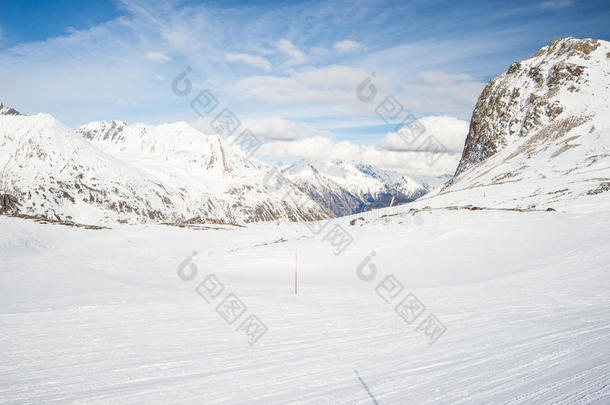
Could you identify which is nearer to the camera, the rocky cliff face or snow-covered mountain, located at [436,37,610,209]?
snow-covered mountain, located at [436,37,610,209]

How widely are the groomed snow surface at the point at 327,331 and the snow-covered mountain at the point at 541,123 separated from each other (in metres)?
34.8

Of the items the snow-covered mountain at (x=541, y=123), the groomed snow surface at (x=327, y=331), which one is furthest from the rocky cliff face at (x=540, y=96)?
the groomed snow surface at (x=327, y=331)

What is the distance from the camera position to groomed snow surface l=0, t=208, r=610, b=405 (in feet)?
15.4

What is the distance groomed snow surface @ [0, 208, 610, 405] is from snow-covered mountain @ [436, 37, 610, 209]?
1370 inches

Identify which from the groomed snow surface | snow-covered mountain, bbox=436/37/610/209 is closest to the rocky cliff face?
snow-covered mountain, bbox=436/37/610/209

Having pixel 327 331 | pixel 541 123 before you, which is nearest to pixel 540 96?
pixel 541 123

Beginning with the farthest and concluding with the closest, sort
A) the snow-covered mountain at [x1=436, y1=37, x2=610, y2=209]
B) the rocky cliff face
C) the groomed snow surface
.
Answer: the rocky cliff face
the snow-covered mountain at [x1=436, y1=37, x2=610, y2=209]
the groomed snow surface

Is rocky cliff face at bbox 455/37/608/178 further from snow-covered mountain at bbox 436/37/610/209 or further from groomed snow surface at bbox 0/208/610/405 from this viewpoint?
groomed snow surface at bbox 0/208/610/405

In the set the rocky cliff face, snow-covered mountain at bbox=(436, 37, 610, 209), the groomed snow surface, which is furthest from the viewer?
the rocky cliff face

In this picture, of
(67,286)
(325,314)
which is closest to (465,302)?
(325,314)

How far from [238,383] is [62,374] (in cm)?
290

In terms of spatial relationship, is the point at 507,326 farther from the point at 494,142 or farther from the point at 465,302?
the point at 494,142

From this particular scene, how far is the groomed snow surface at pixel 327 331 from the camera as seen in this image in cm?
469

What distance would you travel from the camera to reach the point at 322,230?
27.9 m
